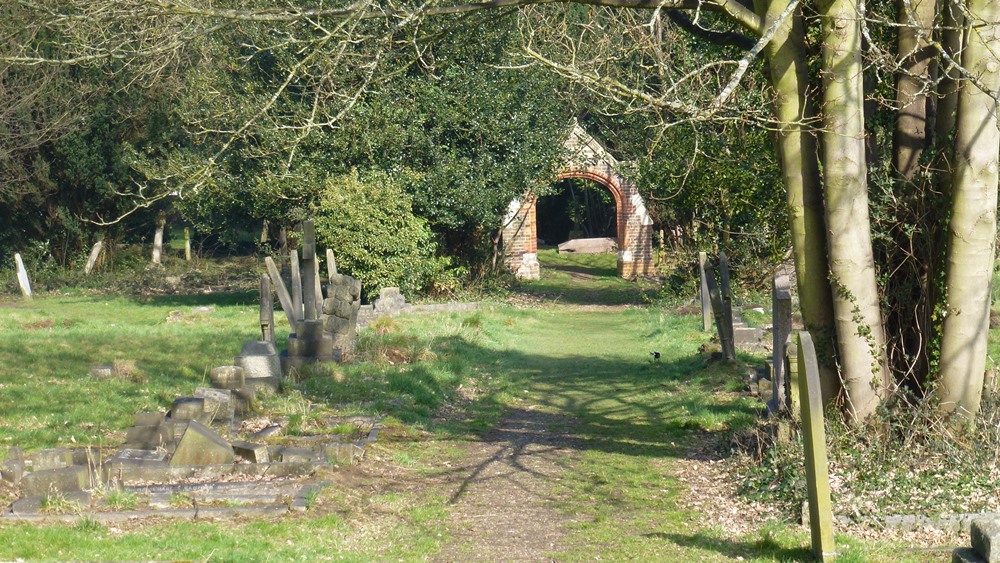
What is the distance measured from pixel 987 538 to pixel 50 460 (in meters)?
5.96

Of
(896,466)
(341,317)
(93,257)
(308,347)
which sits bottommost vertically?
(896,466)

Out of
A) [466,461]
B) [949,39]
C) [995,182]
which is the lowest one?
[466,461]

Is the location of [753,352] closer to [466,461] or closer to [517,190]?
[466,461]

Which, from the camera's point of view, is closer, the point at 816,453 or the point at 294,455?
the point at 816,453

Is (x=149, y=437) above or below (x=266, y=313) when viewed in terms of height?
below

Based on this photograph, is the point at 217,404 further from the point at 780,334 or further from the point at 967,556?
the point at 967,556

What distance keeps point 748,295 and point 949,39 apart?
13.6 meters

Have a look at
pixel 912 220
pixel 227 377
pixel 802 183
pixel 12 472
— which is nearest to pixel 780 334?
pixel 912 220

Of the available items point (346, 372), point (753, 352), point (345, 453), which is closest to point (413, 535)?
point (345, 453)

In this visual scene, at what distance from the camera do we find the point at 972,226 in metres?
7.88

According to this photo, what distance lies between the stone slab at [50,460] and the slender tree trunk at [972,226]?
6314 millimetres

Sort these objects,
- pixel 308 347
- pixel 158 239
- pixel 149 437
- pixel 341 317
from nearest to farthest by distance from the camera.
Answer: pixel 149 437 → pixel 308 347 → pixel 341 317 → pixel 158 239

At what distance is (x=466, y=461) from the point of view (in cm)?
958

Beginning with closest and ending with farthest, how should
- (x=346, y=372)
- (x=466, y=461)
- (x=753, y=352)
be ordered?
(x=466, y=461), (x=346, y=372), (x=753, y=352)
